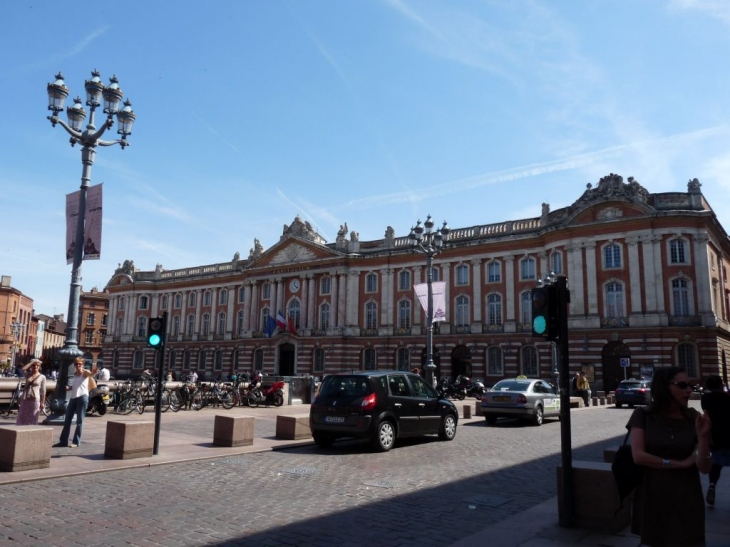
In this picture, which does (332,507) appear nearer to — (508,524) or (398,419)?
(508,524)

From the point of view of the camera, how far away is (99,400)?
19219 millimetres

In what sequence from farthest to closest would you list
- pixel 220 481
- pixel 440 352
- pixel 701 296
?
pixel 440 352 < pixel 701 296 < pixel 220 481

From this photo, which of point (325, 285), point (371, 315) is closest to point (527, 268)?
point (371, 315)

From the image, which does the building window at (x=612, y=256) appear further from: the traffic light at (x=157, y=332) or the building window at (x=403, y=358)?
the traffic light at (x=157, y=332)

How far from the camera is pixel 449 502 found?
8148 millimetres

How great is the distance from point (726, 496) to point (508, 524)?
3.80 meters

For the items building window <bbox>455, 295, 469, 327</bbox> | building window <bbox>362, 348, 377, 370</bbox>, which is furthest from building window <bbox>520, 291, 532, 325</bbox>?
building window <bbox>362, 348, 377, 370</bbox>

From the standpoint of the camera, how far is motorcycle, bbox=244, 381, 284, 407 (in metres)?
25.9

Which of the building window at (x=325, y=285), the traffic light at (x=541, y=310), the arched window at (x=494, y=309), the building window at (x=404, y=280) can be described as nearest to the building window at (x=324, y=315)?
the building window at (x=325, y=285)

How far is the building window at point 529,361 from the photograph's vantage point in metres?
44.6

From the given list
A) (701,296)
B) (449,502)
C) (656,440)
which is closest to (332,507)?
(449,502)

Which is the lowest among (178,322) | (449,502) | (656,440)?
(449,502)

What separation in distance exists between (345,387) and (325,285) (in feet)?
144

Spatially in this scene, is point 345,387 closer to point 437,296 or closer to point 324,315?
point 437,296
